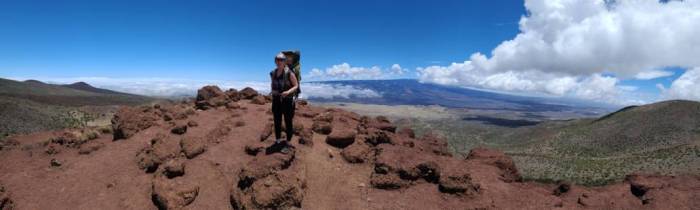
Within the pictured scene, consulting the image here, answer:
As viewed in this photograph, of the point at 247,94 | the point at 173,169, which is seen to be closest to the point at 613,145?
the point at 247,94

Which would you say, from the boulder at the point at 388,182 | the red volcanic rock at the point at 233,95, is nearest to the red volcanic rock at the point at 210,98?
the red volcanic rock at the point at 233,95

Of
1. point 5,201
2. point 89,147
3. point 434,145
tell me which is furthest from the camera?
point 434,145

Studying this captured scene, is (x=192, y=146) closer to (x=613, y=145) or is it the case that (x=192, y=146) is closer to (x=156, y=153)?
(x=156, y=153)

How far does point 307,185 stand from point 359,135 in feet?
14.3

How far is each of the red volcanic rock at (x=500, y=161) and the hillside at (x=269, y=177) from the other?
0.13 ft

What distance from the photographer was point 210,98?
18.7 meters

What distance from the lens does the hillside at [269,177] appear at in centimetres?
1012

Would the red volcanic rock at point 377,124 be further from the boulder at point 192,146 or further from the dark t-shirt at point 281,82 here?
the boulder at point 192,146

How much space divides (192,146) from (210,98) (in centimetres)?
660

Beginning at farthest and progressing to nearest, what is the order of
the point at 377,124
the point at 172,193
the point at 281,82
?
the point at 377,124 < the point at 281,82 < the point at 172,193

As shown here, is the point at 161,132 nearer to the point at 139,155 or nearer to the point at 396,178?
the point at 139,155

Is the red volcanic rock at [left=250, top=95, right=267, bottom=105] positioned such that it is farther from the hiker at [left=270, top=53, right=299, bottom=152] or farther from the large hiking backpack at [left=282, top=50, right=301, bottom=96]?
the hiker at [left=270, top=53, right=299, bottom=152]

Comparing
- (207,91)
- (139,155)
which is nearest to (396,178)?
(139,155)

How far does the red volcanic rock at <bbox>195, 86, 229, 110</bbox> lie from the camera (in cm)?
1811
